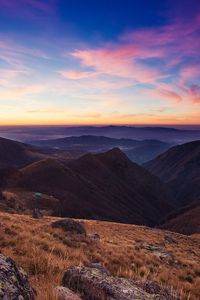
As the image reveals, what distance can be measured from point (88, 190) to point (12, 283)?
135224 millimetres

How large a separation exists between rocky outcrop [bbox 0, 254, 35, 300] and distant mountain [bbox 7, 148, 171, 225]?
8080 cm

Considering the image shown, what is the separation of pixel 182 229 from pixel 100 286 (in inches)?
4006

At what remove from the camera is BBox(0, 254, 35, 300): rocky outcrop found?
160 inches

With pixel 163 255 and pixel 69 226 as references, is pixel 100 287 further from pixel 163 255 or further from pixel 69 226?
pixel 163 255

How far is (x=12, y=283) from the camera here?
441 centimetres

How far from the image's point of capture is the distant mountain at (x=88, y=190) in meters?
111

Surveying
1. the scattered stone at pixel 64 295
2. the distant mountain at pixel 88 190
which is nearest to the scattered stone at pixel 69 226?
the scattered stone at pixel 64 295

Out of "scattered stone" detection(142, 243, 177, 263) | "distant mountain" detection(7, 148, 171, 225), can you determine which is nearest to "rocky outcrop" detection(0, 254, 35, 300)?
"scattered stone" detection(142, 243, 177, 263)

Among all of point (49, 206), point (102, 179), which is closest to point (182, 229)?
point (49, 206)

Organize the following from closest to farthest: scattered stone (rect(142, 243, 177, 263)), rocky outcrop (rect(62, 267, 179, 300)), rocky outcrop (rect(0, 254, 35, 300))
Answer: rocky outcrop (rect(0, 254, 35, 300)) < rocky outcrop (rect(62, 267, 179, 300)) < scattered stone (rect(142, 243, 177, 263))

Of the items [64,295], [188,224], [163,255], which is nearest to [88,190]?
[188,224]

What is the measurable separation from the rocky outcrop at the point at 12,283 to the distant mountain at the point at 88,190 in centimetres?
8080

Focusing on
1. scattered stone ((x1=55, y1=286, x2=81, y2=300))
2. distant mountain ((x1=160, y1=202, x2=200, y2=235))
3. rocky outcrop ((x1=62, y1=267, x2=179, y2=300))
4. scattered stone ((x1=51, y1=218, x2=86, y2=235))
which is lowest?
distant mountain ((x1=160, y1=202, x2=200, y2=235))

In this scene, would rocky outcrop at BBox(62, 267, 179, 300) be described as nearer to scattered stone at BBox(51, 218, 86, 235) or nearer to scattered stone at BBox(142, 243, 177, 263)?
scattered stone at BBox(51, 218, 86, 235)
